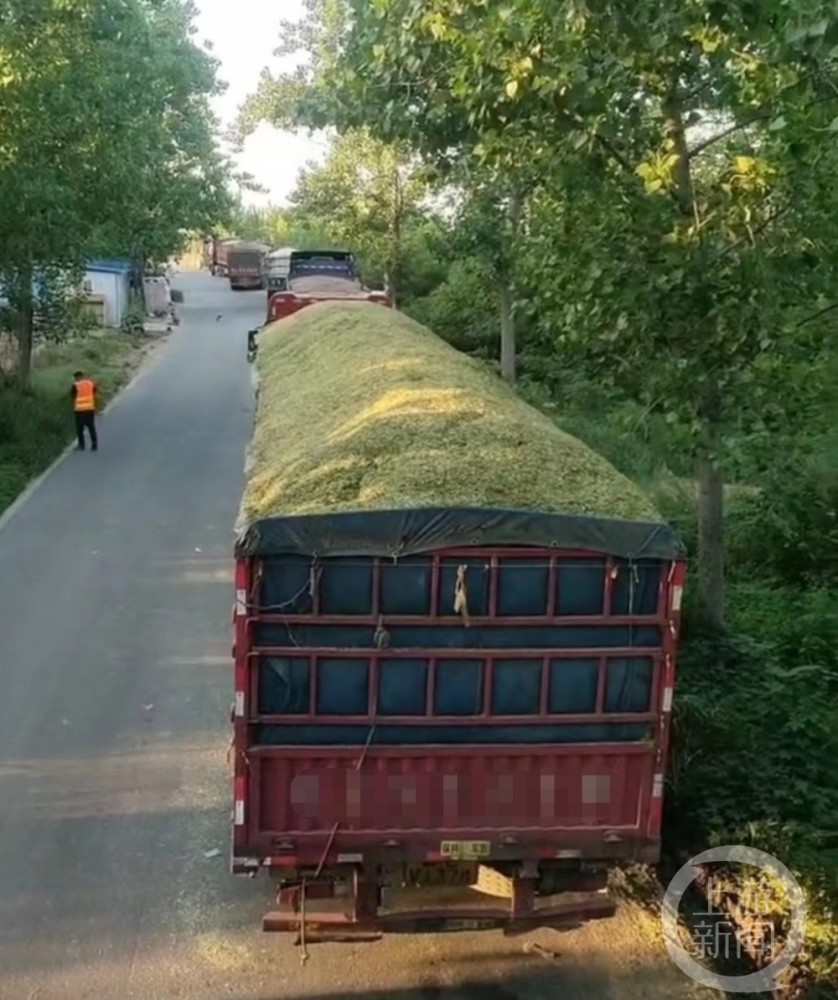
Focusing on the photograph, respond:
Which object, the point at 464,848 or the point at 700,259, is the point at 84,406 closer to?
the point at 700,259

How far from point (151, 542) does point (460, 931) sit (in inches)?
370

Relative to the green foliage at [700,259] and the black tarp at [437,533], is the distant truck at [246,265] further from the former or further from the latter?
the black tarp at [437,533]

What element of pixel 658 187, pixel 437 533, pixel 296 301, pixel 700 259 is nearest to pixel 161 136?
pixel 296 301

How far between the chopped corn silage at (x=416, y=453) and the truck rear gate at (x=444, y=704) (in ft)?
1.13

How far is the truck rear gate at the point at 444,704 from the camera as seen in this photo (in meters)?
5.96

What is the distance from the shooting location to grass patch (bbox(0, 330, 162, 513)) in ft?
62.5

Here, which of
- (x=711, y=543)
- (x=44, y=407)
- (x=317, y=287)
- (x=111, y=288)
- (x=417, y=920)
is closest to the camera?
(x=417, y=920)

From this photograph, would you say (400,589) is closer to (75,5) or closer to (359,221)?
(75,5)

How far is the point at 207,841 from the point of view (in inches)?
316

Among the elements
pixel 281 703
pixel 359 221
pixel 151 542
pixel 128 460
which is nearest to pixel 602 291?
pixel 281 703

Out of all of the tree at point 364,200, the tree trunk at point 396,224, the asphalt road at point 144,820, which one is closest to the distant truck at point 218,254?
the tree at point 364,200

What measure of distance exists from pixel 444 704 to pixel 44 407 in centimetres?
1767

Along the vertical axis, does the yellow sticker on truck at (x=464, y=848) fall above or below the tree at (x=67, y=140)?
below

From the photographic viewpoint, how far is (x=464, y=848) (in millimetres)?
6094
